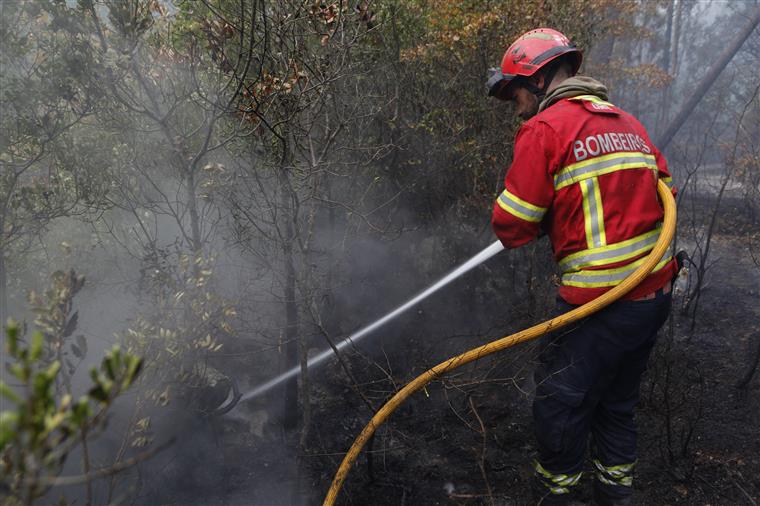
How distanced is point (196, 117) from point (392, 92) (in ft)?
6.20

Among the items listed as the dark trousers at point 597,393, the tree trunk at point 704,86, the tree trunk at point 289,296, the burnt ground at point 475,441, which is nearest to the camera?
the dark trousers at point 597,393

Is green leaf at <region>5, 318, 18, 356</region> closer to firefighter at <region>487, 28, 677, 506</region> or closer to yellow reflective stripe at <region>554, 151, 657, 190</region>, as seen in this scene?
firefighter at <region>487, 28, 677, 506</region>

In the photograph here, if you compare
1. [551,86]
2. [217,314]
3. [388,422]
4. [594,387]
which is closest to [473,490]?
[388,422]

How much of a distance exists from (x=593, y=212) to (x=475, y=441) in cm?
220

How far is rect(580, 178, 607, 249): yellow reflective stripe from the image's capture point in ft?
7.99

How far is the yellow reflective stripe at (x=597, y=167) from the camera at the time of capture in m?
2.43

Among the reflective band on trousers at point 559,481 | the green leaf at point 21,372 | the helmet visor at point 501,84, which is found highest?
the helmet visor at point 501,84

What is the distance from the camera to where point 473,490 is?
3398 millimetres

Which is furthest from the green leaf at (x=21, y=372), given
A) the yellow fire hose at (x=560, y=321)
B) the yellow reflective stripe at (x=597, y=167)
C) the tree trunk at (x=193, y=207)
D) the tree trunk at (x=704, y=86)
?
the tree trunk at (x=704, y=86)

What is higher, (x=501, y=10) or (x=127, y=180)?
(x=501, y=10)

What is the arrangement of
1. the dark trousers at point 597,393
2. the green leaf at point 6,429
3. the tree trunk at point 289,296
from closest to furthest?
1. the green leaf at point 6,429
2. the dark trousers at point 597,393
3. the tree trunk at point 289,296

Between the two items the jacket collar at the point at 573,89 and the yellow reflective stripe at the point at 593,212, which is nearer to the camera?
the yellow reflective stripe at the point at 593,212

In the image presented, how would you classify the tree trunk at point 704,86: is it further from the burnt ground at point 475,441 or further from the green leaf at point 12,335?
the green leaf at point 12,335

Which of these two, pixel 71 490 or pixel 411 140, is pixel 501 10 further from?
pixel 71 490
